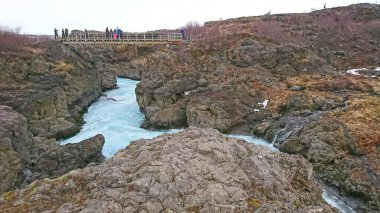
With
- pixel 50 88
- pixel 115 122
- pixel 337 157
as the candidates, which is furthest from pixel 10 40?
pixel 337 157

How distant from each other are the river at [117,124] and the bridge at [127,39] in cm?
749

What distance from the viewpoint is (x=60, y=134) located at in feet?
123

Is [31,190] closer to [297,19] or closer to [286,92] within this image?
[286,92]

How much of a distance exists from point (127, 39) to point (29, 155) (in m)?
29.0

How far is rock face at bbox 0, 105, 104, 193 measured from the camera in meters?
25.8

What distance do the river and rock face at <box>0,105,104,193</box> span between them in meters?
2.39

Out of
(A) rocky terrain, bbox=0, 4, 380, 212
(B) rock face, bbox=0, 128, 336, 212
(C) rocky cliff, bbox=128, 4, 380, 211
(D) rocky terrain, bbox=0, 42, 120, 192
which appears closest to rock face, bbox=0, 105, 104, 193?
(D) rocky terrain, bbox=0, 42, 120, 192

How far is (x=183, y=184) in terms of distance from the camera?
1359cm

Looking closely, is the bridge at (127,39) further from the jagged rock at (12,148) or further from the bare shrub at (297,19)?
the jagged rock at (12,148)

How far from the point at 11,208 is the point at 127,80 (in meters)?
56.1

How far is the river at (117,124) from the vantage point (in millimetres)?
33500

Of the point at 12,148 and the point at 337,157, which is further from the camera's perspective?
the point at 337,157

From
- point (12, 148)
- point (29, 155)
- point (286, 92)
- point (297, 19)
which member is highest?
point (297, 19)

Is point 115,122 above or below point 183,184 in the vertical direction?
A: below
